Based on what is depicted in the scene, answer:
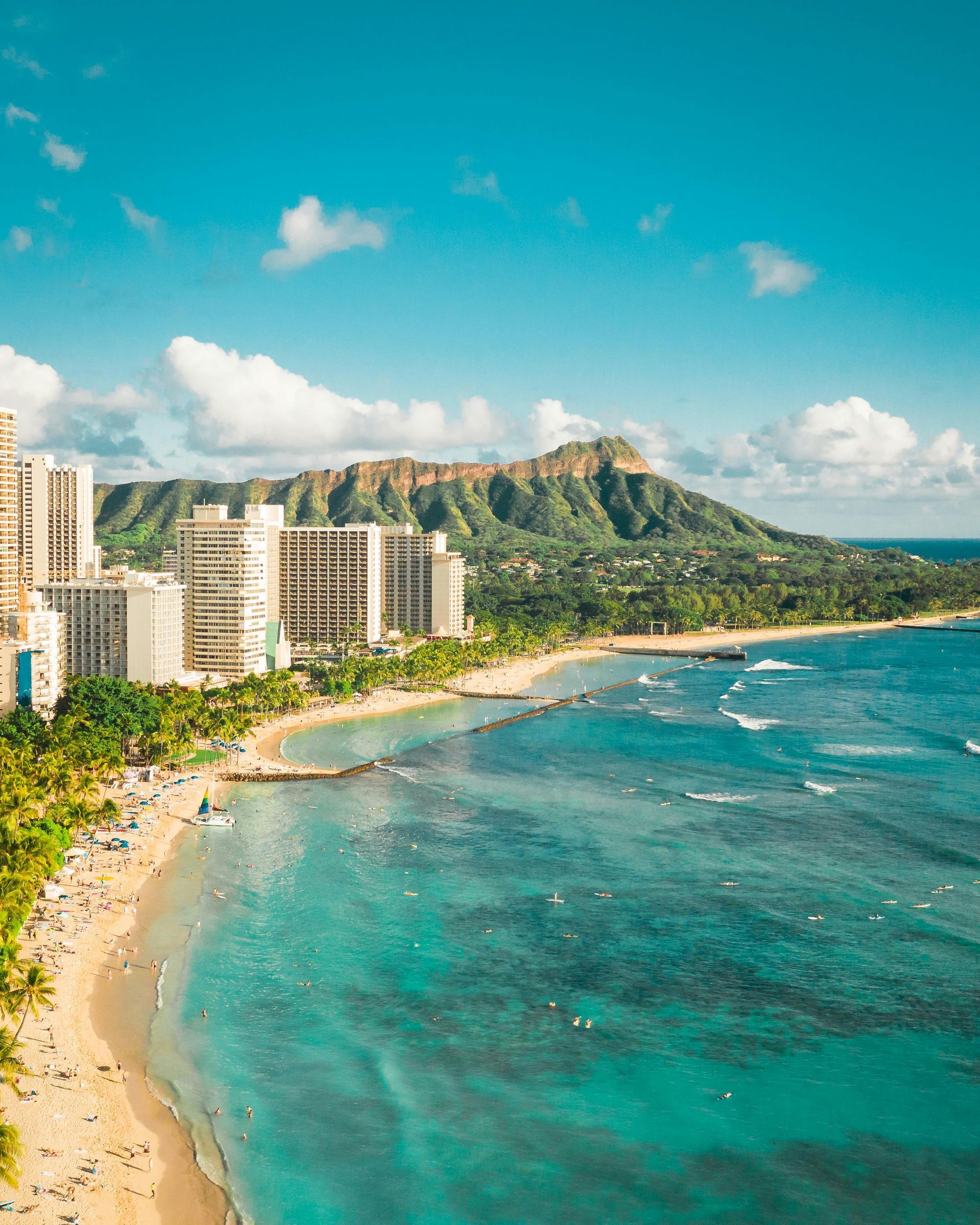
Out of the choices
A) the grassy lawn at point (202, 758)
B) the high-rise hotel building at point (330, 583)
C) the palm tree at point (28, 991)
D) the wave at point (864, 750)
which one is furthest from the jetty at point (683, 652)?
the palm tree at point (28, 991)

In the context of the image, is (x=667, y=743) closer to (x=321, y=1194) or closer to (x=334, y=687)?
(x=334, y=687)

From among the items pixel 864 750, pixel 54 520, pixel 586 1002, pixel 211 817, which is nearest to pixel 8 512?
pixel 211 817

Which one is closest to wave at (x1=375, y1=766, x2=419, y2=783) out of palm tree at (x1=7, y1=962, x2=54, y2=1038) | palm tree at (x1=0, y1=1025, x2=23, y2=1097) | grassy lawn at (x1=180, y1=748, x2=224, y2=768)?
grassy lawn at (x1=180, y1=748, x2=224, y2=768)

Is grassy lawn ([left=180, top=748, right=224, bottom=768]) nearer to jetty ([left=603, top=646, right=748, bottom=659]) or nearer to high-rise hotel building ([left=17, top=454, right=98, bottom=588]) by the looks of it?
high-rise hotel building ([left=17, top=454, right=98, bottom=588])

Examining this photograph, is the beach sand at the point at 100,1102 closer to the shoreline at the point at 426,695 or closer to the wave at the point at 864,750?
the shoreline at the point at 426,695

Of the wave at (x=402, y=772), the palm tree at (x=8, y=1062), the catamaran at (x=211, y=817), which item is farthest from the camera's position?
the wave at (x=402, y=772)

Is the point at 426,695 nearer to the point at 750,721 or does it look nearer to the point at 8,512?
the point at 750,721
